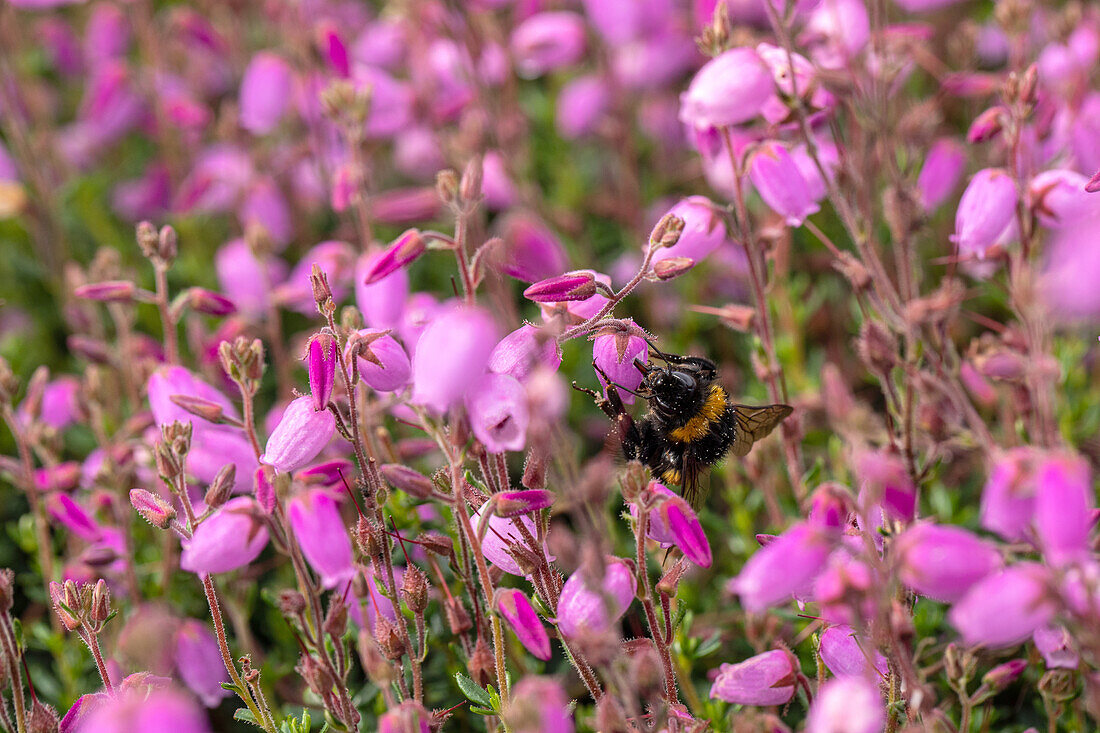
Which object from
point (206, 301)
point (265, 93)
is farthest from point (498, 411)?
point (265, 93)

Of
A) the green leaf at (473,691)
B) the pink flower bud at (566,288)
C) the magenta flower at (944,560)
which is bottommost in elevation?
the green leaf at (473,691)

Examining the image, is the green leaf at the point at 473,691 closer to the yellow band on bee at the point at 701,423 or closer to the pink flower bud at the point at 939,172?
the yellow band on bee at the point at 701,423

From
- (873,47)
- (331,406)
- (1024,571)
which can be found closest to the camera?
(1024,571)

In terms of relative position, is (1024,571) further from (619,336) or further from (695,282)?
Result: (695,282)

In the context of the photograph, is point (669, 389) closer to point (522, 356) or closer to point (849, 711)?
point (522, 356)

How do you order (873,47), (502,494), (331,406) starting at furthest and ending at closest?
(873,47) → (331,406) → (502,494)

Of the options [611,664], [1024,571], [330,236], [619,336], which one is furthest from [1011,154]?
[330,236]

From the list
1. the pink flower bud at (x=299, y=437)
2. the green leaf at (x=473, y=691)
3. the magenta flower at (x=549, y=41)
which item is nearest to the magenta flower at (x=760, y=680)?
the green leaf at (x=473, y=691)
